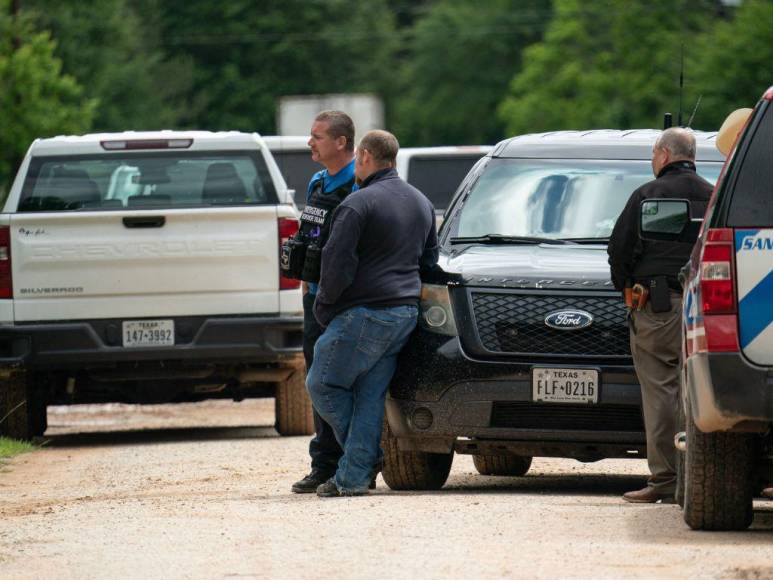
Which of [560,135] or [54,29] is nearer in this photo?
[560,135]

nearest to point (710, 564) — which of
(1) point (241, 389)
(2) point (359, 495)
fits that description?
(2) point (359, 495)

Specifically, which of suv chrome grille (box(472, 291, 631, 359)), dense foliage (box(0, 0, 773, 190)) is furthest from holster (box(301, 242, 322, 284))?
dense foliage (box(0, 0, 773, 190))

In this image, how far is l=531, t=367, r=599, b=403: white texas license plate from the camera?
32.9ft

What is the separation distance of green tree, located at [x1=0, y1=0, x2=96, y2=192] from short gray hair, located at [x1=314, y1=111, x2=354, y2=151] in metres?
23.2

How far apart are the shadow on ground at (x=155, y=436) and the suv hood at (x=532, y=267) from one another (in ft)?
15.8

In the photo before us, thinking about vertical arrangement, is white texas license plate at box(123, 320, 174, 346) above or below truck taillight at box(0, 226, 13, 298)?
below

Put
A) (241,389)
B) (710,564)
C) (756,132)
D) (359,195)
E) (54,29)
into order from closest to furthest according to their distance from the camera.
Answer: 1. (710,564)
2. (756,132)
3. (359,195)
4. (241,389)
5. (54,29)

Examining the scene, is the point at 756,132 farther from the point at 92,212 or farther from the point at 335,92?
the point at 335,92

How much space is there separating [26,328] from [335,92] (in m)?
70.4

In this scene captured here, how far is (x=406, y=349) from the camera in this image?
10.4 meters

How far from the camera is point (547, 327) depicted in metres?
10.1

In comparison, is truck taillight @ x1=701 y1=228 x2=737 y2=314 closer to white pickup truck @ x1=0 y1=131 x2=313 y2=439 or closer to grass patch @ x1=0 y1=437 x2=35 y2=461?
white pickup truck @ x1=0 y1=131 x2=313 y2=439

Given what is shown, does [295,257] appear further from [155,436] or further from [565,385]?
[155,436]

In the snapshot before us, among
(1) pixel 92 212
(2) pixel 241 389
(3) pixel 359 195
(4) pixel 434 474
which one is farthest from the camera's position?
(2) pixel 241 389
